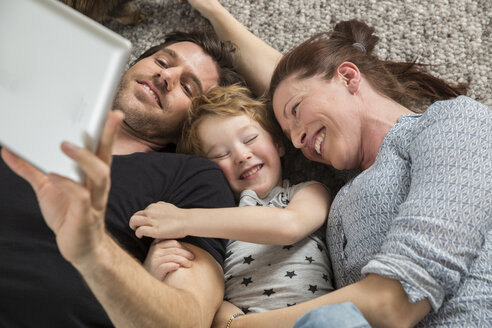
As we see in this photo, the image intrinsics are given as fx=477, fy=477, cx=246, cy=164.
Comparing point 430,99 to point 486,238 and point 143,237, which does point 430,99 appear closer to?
point 486,238

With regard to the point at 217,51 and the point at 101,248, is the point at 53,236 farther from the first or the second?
the point at 217,51

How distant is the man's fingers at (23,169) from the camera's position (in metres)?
0.72

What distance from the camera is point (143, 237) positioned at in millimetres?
1223

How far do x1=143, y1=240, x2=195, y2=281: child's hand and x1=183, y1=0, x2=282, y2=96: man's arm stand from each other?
2.18 ft

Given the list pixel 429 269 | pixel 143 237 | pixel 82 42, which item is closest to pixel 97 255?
pixel 82 42

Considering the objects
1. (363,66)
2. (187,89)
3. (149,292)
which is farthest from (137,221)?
(363,66)

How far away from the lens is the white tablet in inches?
23.8

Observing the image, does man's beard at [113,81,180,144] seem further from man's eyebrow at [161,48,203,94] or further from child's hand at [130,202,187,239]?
child's hand at [130,202,187,239]

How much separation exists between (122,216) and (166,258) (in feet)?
0.56

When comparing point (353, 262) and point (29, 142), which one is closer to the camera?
point (29, 142)

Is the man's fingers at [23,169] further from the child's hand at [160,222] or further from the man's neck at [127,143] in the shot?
the man's neck at [127,143]

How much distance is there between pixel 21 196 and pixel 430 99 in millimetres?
1197

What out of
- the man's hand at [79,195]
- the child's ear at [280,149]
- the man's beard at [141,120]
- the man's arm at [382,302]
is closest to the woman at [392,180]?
the man's arm at [382,302]

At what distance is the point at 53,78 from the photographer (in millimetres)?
623
